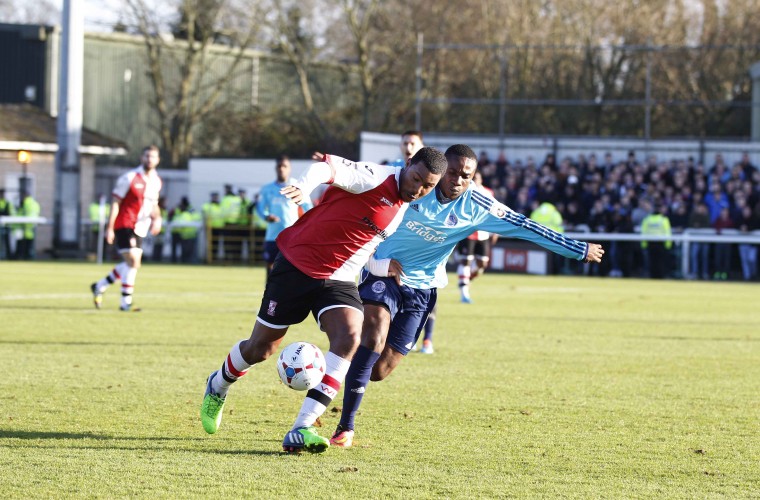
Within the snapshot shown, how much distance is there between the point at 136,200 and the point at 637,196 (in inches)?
739

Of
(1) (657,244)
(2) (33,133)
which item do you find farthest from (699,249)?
(2) (33,133)

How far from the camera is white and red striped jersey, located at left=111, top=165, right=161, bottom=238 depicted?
52.4ft

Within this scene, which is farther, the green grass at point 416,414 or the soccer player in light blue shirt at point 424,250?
the soccer player in light blue shirt at point 424,250

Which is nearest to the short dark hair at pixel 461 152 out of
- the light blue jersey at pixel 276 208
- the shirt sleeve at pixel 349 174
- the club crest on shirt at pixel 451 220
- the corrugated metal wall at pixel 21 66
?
the club crest on shirt at pixel 451 220

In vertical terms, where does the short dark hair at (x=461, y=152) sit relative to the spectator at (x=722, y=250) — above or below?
above

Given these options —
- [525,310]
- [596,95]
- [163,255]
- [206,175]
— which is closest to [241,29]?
[206,175]

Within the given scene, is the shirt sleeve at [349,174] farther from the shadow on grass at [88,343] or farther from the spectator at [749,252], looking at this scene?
the spectator at [749,252]

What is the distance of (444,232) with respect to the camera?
7.99 metres

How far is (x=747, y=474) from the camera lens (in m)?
6.39

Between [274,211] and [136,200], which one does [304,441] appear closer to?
[136,200]

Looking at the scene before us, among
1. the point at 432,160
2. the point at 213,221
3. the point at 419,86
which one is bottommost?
the point at 213,221

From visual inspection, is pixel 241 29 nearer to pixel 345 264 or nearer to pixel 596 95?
pixel 596 95

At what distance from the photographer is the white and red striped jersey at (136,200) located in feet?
52.4

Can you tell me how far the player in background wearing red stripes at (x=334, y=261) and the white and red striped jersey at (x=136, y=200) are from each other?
30.6 ft
